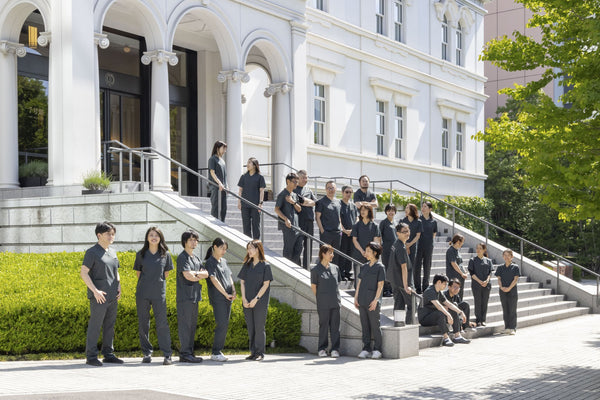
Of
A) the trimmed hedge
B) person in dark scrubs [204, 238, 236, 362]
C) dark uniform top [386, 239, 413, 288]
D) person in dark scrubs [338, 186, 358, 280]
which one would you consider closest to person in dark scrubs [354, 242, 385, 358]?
dark uniform top [386, 239, 413, 288]

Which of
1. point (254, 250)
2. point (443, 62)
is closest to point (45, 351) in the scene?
point (254, 250)

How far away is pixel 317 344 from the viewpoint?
41.5 ft

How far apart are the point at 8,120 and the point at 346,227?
24.5ft

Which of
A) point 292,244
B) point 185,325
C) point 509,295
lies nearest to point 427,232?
point 509,295

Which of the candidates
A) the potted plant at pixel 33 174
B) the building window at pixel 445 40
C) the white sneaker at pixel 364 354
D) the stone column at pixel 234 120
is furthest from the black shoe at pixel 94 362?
the building window at pixel 445 40

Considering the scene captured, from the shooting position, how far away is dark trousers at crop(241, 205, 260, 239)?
14297 millimetres

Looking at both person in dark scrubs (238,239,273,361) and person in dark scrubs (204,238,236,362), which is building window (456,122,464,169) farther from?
person in dark scrubs (204,238,236,362)

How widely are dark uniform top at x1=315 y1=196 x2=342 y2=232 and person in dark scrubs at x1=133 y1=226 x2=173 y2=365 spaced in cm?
426

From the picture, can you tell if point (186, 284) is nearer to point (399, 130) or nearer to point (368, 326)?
point (368, 326)

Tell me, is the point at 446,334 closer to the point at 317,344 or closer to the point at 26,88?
the point at 317,344

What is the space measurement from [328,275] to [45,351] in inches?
166

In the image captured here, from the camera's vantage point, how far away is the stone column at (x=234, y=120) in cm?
1978

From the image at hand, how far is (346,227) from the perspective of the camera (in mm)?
15133

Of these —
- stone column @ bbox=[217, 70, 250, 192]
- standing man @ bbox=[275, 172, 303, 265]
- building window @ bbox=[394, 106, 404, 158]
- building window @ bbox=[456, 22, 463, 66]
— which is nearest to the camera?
standing man @ bbox=[275, 172, 303, 265]
